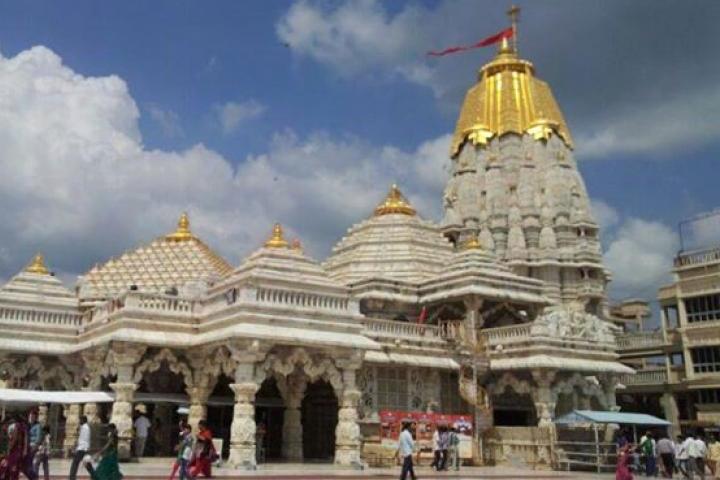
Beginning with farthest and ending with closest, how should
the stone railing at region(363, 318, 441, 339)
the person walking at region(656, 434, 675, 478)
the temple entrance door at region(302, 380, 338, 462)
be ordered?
the stone railing at region(363, 318, 441, 339) → the temple entrance door at region(302, 380, 338, 462) → the person walking at region(656, 434, 675, 478)

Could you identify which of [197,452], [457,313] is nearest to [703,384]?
[457,313]

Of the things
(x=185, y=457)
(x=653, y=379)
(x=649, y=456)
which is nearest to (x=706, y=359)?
(x=653, y=379)

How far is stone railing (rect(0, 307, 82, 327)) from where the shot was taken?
2833 cm

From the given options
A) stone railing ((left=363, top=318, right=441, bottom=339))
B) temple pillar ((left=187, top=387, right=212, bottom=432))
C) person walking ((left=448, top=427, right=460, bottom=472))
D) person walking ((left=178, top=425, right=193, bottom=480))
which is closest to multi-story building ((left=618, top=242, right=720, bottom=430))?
stone railing ((left=363, top=318, right=441, bottom=339))

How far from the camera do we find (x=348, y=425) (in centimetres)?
2323

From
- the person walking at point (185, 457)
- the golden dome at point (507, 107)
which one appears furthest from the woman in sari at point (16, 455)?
the golden dome at point (507, 107)

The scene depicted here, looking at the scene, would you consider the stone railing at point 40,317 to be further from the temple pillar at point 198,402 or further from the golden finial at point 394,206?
the golden finial at point 394,206

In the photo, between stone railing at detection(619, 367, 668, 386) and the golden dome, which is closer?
stone railing at detection(619, 367, 668, 386)

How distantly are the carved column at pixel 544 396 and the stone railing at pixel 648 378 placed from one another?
16279 millimetres

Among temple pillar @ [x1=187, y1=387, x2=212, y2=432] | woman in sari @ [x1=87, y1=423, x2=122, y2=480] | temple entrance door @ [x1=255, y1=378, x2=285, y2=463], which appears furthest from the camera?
temple entrance door @ [x1=255, y1=378, x2=285, y2=463]

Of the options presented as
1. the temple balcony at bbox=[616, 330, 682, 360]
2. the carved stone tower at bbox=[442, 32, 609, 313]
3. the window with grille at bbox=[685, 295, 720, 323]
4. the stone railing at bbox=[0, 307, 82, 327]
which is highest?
the carved stone tower at bbox=[442, 32, 609, 313]

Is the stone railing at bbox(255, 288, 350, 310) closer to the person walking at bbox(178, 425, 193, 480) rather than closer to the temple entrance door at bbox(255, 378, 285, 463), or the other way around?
the temple entrance door at bbox(255, 378, 285, 463)

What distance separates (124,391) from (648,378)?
32.2 meters

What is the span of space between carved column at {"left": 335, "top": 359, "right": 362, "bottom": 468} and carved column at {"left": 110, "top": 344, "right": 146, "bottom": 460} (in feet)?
19.9
